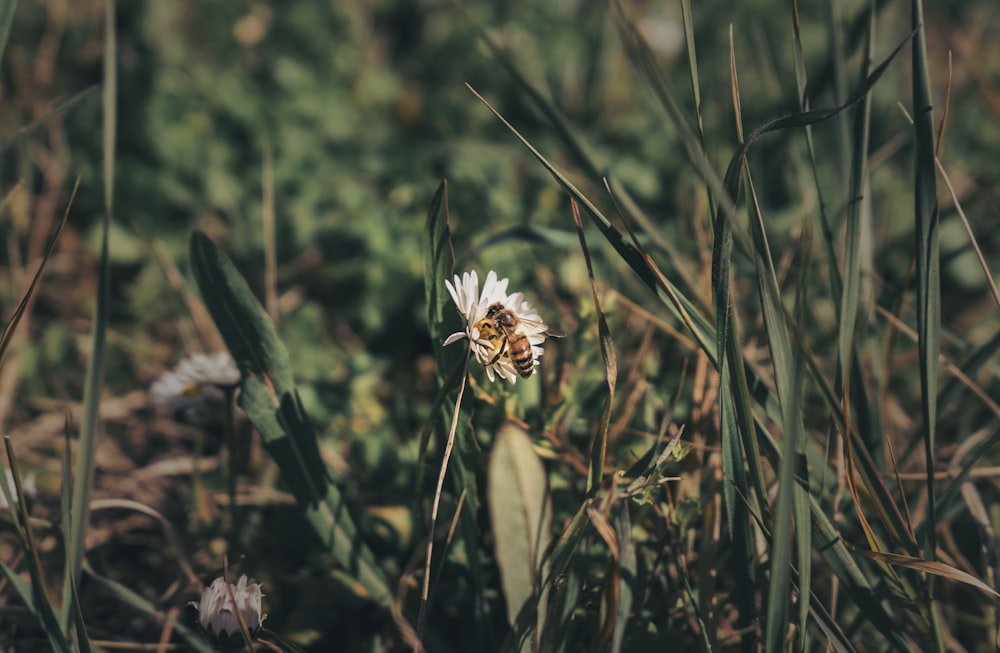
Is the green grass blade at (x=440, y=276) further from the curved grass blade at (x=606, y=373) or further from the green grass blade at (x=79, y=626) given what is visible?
the green grass blade at (x=79, y=626)

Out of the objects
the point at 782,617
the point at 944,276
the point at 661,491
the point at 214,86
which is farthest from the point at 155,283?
the point at 944,276

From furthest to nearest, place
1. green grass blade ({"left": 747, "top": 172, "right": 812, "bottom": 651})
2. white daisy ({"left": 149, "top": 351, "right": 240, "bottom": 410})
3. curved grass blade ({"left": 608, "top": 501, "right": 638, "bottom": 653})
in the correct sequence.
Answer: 1. white daisy ({"left": 149, "top": 351, "right": 240, "bottom": 410})
2. curved grass blade ({"left": 608, "top": 501, "right": 638, "bottom": 653})
3. green grass blade ({"left": 747, "top": 172, "right": 812, "bottom": 651})

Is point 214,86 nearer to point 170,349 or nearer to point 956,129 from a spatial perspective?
point 170,349

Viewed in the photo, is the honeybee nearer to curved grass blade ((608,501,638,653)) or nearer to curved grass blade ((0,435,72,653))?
curved grass blade ((608,501,638,653))

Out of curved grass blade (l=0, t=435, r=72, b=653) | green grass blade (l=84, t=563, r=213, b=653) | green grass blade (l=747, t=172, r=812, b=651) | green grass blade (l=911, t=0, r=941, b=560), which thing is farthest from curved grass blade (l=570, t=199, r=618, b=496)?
curved grass blade (l=0, t=435, r=72, b=653)

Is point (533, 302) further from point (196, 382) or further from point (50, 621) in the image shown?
point (50, 621)

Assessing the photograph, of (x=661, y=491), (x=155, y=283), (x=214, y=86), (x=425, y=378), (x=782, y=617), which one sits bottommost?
(x=782, y=617)
